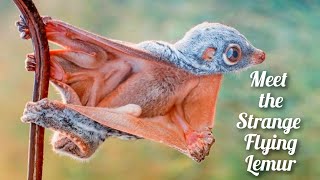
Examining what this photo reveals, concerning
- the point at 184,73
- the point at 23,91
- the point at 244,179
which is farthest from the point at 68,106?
the point at 244,179

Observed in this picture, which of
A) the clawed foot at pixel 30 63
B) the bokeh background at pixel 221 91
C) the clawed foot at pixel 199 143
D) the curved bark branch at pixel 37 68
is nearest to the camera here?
the curved bark branch at pixel 37 68

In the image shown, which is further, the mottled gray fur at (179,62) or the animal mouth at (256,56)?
the animal mouth at (256,56)

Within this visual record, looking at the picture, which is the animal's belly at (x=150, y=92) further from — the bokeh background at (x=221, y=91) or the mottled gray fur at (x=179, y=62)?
the bokeh background at (x=221, y=91)

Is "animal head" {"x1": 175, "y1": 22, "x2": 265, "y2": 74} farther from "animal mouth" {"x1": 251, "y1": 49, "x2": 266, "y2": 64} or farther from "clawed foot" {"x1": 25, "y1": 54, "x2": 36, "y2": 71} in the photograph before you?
"clawed foot" {"x1": 25, "y1": 54, "x2": 36, "y2": 71}

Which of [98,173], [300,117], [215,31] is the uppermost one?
[215,31]

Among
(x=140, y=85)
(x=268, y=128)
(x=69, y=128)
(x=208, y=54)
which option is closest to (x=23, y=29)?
(x=69, y=128)

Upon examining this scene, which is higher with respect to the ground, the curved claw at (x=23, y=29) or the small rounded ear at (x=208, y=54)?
the small rounded ear at (x=208, y=54)

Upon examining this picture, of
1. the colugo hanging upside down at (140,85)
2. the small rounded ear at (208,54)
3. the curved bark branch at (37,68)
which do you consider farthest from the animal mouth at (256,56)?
the curved bark branch at (37,68)

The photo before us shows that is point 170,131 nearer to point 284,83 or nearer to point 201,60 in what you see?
point 201,60
